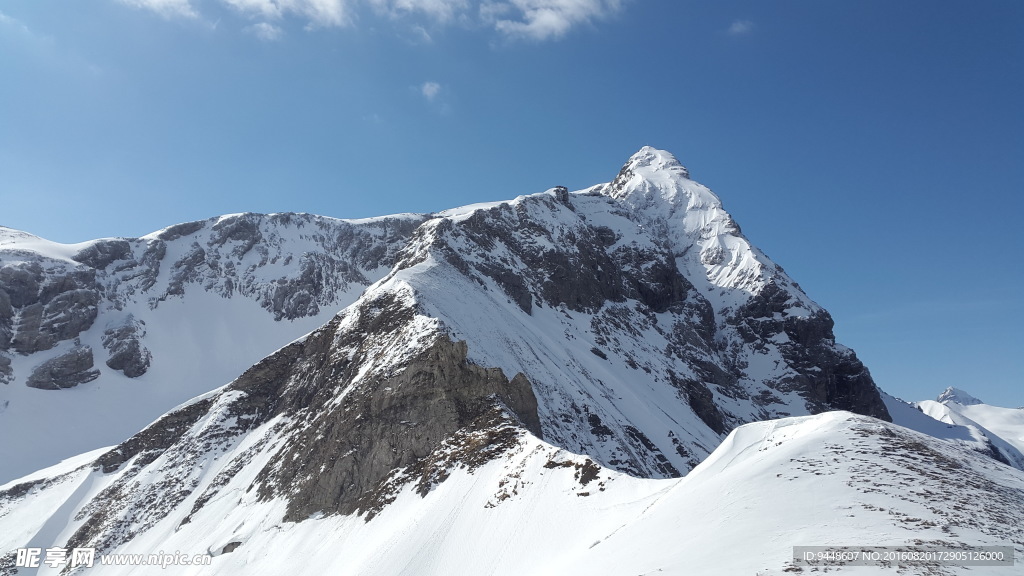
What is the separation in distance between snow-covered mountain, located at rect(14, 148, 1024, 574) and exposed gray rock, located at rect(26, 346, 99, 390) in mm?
1351

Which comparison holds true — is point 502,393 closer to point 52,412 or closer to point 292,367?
point 292,367

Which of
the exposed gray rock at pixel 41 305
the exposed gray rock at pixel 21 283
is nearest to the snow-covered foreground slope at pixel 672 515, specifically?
the exposed gray rock at pixel 41 305

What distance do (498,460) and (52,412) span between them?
79762mm

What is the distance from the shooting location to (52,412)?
84938mm

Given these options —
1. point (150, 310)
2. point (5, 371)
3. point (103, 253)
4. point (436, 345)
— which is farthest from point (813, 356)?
point (103, 253)

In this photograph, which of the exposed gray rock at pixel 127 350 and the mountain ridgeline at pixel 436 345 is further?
the exposed gray rock at pixel 127 350

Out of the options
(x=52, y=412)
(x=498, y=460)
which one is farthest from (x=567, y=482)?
(x=52, y=412)

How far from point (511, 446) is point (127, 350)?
85482mm

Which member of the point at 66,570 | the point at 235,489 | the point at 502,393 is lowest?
the point at 66,570

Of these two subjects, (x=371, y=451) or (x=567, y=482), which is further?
(x=371, y=451)

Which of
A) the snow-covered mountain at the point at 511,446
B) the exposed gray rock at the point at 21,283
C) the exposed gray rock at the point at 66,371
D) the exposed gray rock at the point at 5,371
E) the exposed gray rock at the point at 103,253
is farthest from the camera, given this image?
the exposed gray rock at the point at 103,253

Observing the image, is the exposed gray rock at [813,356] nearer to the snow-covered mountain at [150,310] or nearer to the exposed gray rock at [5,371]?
the snow-covered mountain at [150,310]

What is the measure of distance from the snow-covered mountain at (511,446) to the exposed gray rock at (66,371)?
1.35 metres

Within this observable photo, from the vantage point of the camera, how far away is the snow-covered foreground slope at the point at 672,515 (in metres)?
15.9
